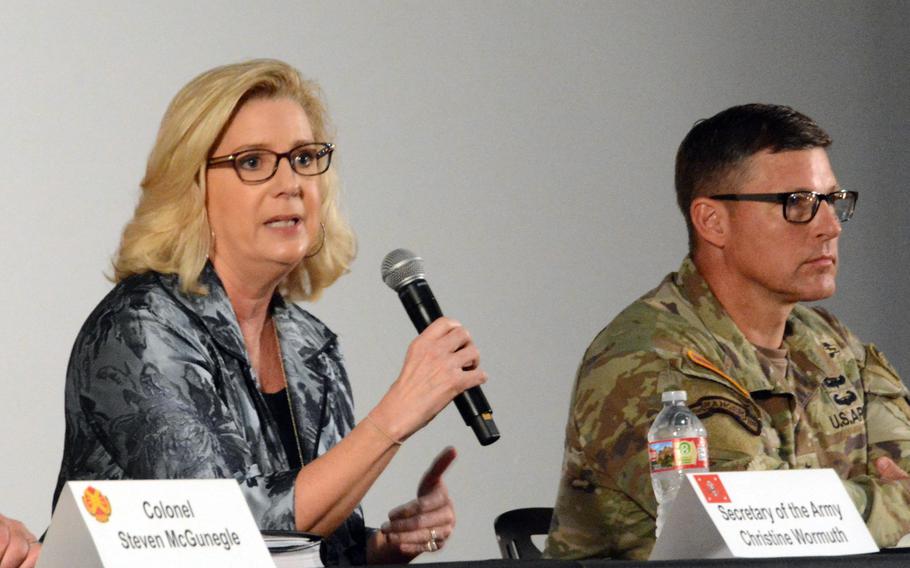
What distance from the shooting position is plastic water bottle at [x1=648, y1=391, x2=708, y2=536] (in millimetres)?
2055

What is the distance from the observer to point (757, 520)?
1.58 m

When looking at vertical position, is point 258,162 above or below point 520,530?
above

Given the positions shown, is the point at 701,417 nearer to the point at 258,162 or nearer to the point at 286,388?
the point at 286,388

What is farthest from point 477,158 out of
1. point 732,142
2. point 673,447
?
point 673,447

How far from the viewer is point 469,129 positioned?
3.99 m

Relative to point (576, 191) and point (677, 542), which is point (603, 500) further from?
point (576, 191)

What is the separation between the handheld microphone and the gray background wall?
1295 mm

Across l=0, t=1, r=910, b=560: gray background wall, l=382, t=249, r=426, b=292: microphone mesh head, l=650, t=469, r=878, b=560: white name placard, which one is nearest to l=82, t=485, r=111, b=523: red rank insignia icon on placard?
l=650, t=469, r=878, b=560: white name placard

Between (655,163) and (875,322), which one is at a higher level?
(655,163)

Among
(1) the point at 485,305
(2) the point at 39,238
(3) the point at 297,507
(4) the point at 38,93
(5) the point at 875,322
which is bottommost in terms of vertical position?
(5) the point at 875,322

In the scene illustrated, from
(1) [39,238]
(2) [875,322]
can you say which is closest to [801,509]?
(1) [39,238]

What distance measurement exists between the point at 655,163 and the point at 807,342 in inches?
72.9

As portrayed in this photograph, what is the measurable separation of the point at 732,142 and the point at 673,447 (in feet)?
2.67

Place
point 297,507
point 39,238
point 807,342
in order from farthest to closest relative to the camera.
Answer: point 39,238 < point 807,342 < point 297,507
